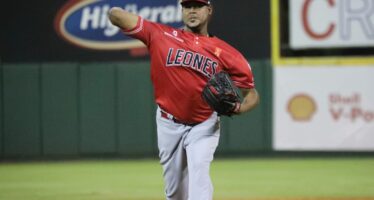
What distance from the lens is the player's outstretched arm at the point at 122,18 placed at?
15.7ft

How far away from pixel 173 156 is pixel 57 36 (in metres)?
5.39

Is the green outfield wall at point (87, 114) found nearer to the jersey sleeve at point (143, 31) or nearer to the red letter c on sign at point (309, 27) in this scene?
the red letter c on sign at point (309, 27)

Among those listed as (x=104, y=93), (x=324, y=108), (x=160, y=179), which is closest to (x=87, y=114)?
(x=104, y=93)

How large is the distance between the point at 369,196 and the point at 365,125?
9.35 ft

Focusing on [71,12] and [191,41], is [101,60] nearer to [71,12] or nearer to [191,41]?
[71,12]

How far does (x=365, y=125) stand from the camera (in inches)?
380

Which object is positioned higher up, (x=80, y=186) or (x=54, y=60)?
(x=54, y=60)

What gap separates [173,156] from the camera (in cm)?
500

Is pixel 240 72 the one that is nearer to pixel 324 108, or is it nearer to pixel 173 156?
pixel 173 156

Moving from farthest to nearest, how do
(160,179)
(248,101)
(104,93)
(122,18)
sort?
1. (104,93)
2. (160,179)
3. (248,101)
4. (122,18)

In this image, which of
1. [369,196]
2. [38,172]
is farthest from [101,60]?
[369,196]

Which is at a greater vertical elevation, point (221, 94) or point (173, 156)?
point (221, 94)

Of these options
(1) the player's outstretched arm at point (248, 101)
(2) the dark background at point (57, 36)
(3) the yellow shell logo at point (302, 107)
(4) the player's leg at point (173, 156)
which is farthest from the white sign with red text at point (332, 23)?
(4) the player's leg at point (173, 156)

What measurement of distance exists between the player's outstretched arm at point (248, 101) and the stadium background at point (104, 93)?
474 cm
